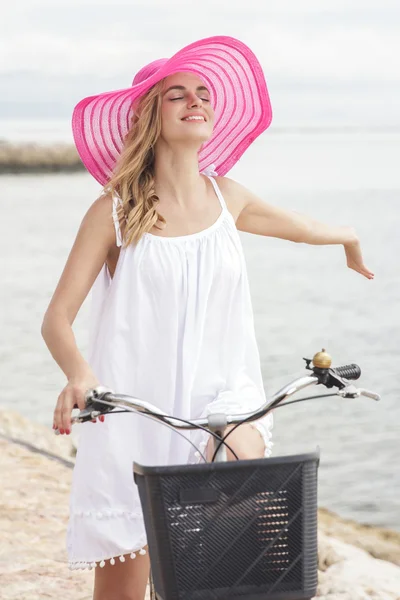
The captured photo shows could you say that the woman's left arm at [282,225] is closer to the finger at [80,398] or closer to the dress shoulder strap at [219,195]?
the dress shoulder strap at [219,195]

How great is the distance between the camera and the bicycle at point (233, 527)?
2141 millimetres

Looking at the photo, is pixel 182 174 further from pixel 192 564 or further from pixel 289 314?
pixel 289 314

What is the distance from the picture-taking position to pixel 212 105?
333 cm

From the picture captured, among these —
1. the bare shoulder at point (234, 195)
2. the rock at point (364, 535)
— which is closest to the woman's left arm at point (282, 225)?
the bare shoulder at point (234, 195)

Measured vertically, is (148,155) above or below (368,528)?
above

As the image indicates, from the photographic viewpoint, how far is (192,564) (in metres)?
2.17

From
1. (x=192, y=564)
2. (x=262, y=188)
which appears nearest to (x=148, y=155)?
(x=192, y=564)

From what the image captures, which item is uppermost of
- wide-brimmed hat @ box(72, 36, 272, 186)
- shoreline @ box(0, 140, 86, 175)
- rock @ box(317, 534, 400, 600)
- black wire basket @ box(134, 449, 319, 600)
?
wide-brimmed hat @ box(72, 36, 272, 186)

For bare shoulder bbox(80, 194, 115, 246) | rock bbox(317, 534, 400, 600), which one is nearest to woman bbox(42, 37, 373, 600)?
bare shoulder bbox(80, 194, 115, 246)

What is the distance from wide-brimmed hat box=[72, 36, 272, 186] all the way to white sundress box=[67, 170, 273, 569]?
1.43 ft

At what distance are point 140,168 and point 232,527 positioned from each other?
118 centimetres

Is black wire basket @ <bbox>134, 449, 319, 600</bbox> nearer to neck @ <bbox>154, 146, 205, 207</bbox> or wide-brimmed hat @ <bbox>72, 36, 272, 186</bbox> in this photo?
neck @ <bbox>154, 146, 205, 207</bbox>

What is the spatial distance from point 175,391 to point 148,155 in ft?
2.16

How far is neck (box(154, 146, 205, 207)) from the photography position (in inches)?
118
